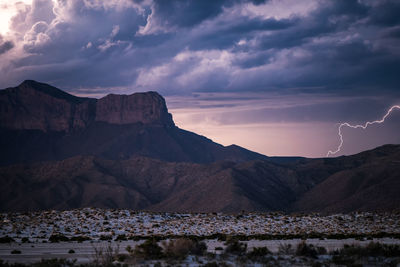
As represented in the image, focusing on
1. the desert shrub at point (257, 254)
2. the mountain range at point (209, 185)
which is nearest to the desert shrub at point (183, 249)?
the desert shrub at point (257, 254)

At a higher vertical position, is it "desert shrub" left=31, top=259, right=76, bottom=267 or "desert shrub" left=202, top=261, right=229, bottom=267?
"desert shrub" left=31, top=259, right=76, bottom=267

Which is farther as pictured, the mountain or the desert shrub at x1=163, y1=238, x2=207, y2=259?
the mountain

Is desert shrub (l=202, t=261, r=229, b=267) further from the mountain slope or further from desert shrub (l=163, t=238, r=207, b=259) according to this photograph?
the mountain slope

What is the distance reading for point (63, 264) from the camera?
65.1ft

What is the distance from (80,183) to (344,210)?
95.4 meters

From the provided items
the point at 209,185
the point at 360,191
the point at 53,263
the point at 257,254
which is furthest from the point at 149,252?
the point at 209,185

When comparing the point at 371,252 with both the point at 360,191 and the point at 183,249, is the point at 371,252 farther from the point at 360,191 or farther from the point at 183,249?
the point at 360,191

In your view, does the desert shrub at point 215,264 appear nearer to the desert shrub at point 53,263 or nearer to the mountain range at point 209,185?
the desert shrub at point 53,263

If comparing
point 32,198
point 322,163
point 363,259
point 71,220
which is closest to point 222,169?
point 322,163

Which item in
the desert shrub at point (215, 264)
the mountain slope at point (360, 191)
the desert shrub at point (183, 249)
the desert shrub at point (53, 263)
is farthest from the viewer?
the mountain slope at point (360, 191)

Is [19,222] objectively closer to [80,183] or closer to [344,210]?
[344,210]

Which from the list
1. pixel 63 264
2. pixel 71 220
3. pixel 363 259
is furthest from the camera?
pixel 71 220

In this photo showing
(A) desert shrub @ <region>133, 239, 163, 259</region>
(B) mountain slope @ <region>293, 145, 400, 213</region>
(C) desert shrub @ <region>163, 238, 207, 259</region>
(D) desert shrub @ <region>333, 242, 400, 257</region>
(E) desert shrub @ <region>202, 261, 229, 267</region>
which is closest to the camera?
(E) desert shrub @ <region>202, 261, 229, 267</region>

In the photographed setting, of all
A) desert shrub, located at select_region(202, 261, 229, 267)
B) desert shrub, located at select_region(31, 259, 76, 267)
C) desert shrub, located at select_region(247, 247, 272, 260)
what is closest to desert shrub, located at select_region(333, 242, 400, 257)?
desert shrub, located at select_region(247, 247, 272, 260)
